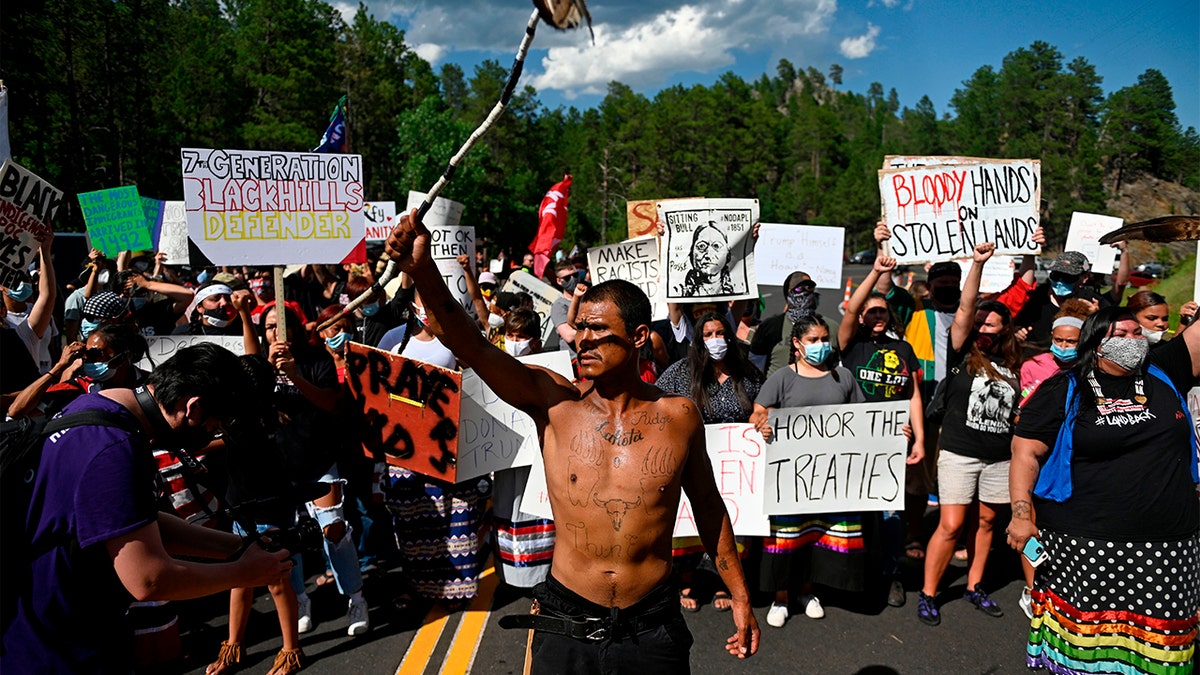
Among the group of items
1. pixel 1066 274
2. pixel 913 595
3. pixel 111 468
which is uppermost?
pixel 1066 274

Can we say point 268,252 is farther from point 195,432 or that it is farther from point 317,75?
point 317,75

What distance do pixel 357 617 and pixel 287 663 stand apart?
537mm

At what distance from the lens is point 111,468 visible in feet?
6.91

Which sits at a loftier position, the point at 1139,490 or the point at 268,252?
the point at 268,252

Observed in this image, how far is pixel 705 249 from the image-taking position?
6504 mm

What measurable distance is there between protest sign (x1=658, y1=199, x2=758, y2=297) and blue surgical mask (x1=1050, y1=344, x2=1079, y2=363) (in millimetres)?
2425

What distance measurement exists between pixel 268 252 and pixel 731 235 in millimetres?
3606

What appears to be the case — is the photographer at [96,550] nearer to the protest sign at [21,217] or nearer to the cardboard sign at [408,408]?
the cardboard sign at [408,408]

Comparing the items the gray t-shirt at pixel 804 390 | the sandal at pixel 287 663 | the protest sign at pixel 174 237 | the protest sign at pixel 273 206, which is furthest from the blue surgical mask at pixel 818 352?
the protest sign at pixel 174 237

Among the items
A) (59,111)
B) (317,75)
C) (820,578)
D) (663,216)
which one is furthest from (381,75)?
(820,578)

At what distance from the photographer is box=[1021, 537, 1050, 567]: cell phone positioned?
11.9 ft

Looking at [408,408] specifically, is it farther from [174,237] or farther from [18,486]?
[174,237]

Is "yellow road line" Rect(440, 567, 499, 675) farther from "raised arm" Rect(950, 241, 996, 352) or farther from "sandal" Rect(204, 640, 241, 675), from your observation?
"raised arm" Rect(950, 241, 996, 352)

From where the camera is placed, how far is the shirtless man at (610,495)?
2.69 meters
